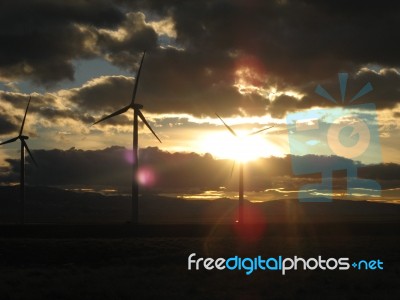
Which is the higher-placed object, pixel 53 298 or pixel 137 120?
pixel 137 120

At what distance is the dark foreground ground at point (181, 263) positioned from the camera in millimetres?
34719

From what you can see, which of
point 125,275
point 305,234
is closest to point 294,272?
point 125,275

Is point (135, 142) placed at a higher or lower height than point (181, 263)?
higher

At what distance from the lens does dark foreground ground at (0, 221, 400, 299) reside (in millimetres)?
34719

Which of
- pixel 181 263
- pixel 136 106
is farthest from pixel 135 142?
pixel 181 263

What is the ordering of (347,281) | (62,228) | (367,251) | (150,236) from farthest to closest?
1. (62,228)
2. (150,236)
3. (367,251)
4. (347,281)

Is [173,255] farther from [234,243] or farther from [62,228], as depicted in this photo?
[62,228]

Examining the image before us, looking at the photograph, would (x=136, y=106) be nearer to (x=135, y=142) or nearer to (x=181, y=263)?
(x=135, y=142)

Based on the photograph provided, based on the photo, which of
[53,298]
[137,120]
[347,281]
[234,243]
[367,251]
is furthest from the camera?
[137,120]

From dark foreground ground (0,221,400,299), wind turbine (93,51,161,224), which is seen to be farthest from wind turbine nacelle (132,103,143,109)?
dark foreground ground (0,221,400,299)

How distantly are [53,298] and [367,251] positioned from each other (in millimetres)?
31935

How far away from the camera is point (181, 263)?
50.3 m

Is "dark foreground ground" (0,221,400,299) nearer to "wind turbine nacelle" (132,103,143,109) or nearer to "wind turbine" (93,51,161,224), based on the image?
"wind turbine" (93,51,161,224)

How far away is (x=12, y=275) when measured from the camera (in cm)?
4138
